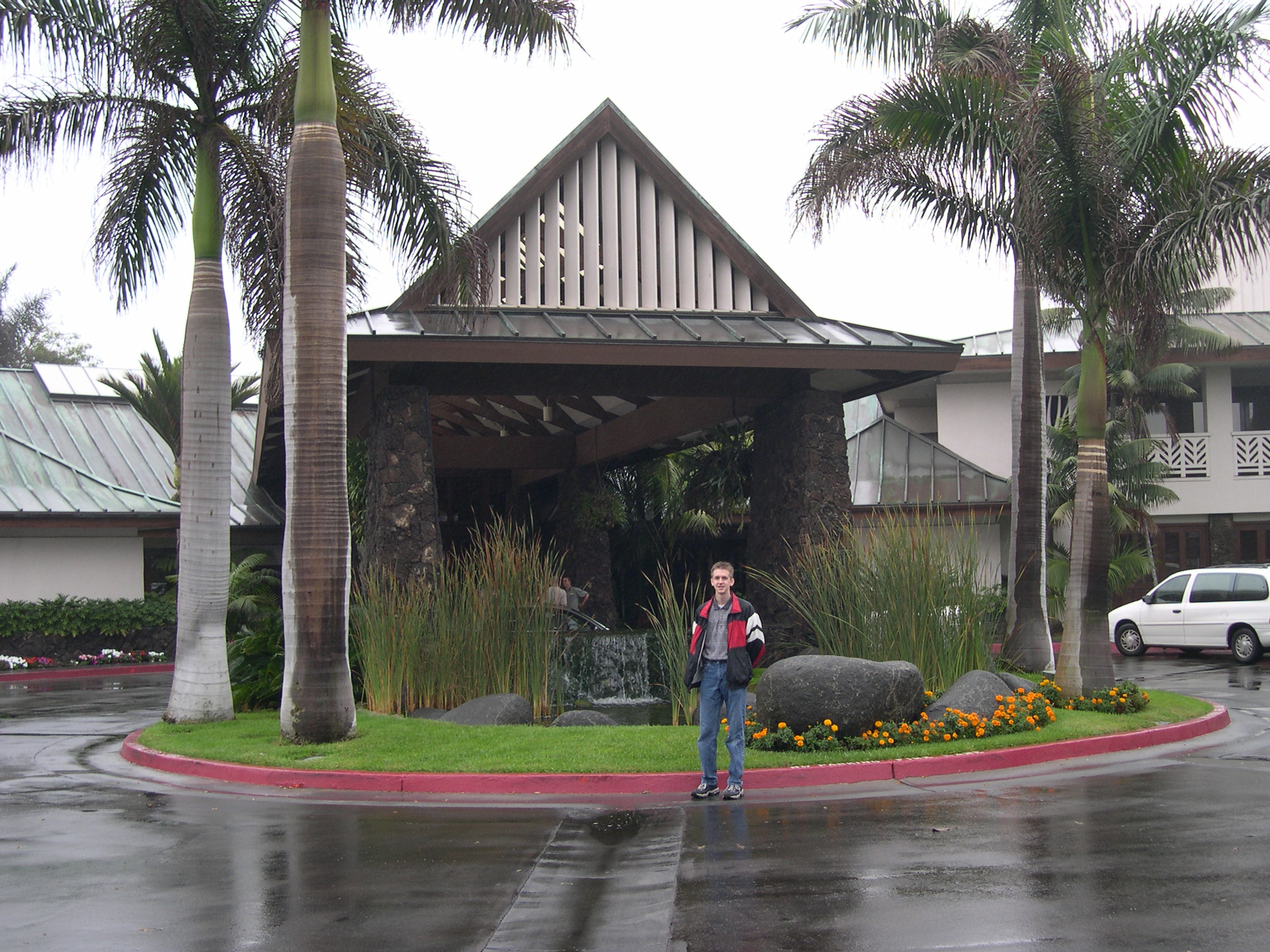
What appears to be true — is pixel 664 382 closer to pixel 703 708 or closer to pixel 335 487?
pixel 335 487

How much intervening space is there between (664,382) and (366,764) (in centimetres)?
876

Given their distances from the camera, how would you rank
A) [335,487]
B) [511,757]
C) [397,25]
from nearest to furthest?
[511,757], [335,487], [397,25]

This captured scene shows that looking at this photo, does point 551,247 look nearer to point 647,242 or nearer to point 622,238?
point 622,238

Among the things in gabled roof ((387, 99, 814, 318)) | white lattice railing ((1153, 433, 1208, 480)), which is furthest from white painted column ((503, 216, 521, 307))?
white lattice railing ((1153, 433, 1208, 480))

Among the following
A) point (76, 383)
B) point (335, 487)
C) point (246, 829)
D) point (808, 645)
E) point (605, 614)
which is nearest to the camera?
point (246, 829)

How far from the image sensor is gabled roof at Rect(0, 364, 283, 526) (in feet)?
88.0

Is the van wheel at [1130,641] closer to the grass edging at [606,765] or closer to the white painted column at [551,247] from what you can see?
the grass edging at [606,765]

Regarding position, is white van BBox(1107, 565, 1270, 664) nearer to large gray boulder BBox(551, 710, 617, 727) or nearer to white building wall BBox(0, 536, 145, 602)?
large gray boulder BBox(551, 710, 617, 727)

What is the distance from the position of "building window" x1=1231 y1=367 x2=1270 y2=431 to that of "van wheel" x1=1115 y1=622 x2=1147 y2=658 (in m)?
10.9

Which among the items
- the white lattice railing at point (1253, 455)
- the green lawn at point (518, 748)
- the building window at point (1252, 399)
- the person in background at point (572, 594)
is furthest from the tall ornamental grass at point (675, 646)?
the building window at point (1252, 399)

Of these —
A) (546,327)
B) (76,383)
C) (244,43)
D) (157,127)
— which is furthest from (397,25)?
(76,383)

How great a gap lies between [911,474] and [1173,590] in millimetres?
7211

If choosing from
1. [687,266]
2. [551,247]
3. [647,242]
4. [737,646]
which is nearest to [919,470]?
[687,266]

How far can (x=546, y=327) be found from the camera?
16062 millimetres
